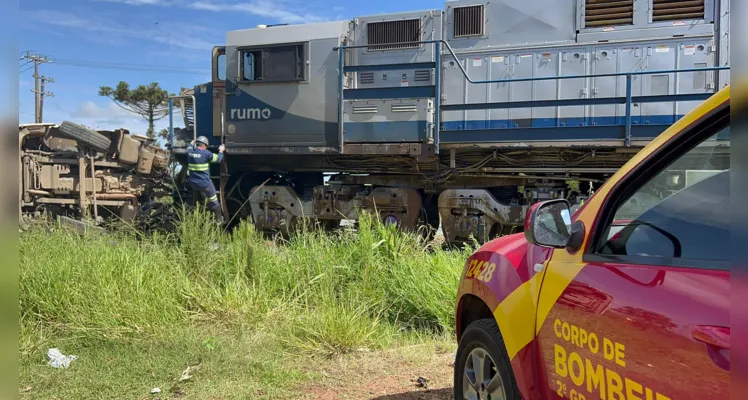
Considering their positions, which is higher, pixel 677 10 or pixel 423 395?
pixel 677 10

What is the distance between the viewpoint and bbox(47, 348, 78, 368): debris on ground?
13.2ft

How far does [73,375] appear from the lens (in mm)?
3826

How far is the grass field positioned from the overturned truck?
14.9 ft

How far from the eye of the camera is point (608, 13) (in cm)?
828

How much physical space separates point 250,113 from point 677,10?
7.05 metres

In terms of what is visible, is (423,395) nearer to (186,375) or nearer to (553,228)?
(186,375)

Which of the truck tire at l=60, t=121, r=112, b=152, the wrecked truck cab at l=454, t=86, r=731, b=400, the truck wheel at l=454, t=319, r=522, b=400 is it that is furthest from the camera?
the truck tire at l=60, t=121, r=112, b=152

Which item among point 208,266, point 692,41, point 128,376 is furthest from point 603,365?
point 692,41

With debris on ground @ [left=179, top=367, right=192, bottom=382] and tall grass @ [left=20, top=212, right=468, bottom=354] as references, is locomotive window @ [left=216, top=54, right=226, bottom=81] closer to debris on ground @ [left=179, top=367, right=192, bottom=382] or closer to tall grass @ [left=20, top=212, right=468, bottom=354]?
tall grass @ [left=20, top=212, right=468, bottom=354]

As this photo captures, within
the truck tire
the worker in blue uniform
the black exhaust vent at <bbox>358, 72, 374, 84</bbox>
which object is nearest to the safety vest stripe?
the worker in blue uniform

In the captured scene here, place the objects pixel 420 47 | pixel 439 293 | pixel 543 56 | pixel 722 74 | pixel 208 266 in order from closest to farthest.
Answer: pixel 439 293 → pixel 208 266 → pixel 722 74 → pixel 543 56 → pixel 420 47

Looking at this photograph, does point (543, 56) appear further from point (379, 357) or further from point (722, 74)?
point (379, 357)

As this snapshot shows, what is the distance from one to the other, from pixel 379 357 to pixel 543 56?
604cm

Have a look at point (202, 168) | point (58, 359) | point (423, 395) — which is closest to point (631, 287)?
point (423, 395)
